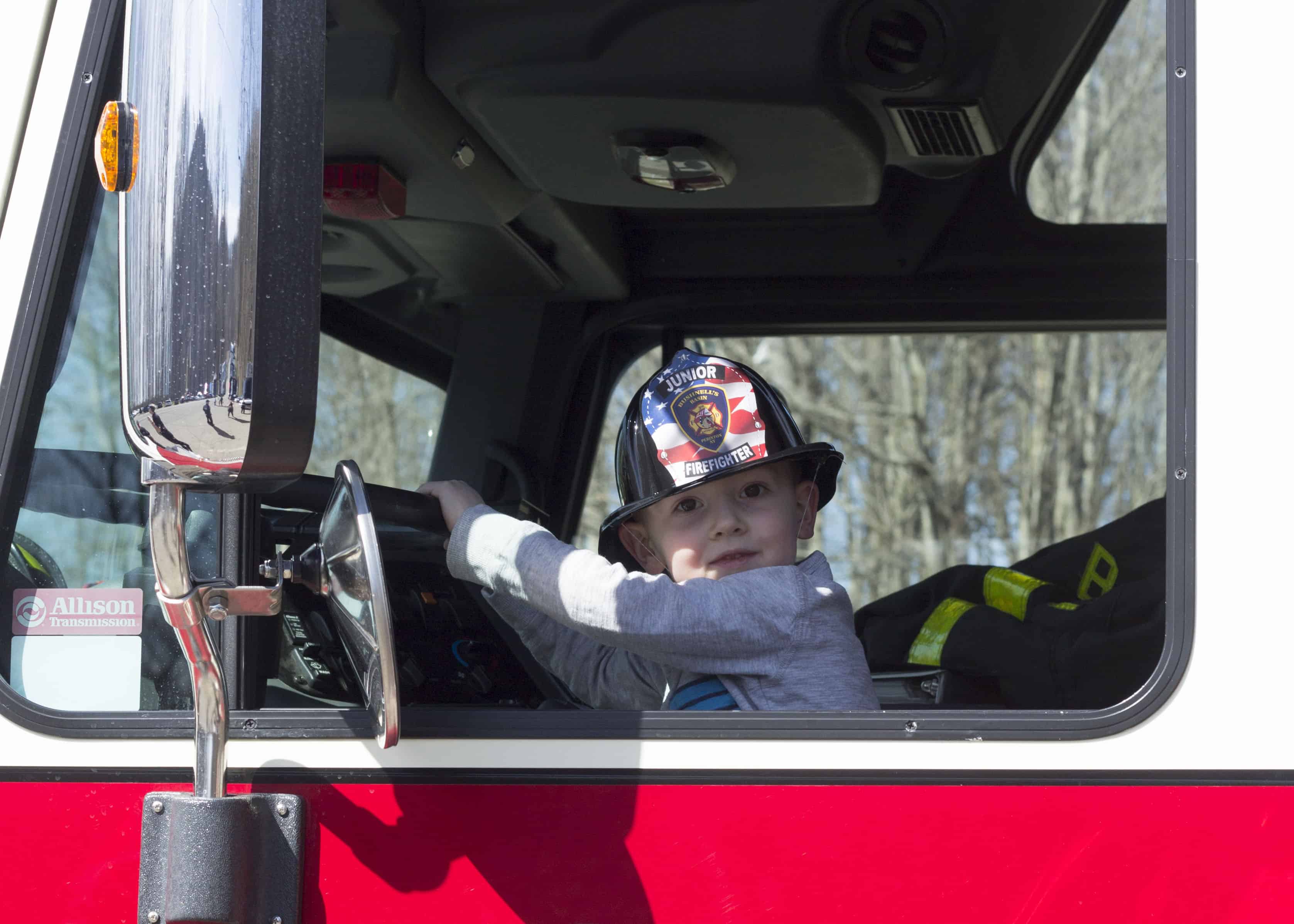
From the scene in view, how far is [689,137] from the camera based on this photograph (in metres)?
2.01

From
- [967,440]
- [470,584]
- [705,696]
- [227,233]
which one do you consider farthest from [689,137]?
[967,440]

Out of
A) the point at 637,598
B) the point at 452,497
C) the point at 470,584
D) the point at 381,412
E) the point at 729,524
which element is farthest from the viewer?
the point at 381,412

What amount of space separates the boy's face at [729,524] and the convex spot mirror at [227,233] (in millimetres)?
760

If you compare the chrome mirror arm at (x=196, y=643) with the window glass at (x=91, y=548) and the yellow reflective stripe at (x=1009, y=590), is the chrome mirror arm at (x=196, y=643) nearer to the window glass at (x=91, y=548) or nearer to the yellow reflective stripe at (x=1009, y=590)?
the window glass at (x=91, y=548)

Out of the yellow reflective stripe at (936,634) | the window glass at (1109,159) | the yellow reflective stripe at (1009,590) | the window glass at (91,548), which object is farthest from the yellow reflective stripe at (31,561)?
the window glass at (1109,159)

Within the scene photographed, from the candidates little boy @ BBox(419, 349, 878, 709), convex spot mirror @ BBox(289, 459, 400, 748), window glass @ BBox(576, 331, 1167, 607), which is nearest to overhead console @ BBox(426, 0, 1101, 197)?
little boy @ BBox(419, 349, 878, 709)

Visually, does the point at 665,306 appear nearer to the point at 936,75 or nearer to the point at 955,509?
the point at 936,75

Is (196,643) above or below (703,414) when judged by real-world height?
below

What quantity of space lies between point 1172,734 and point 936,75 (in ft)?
4.14

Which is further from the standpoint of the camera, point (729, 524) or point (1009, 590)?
point (1009, 590)

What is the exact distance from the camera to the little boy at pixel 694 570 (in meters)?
1.44

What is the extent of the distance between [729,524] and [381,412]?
1697 millimetres

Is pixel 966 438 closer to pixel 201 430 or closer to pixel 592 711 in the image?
pixel 592 711

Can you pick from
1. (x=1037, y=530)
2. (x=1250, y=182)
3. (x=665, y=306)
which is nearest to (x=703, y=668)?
(x=1250, y=182)
